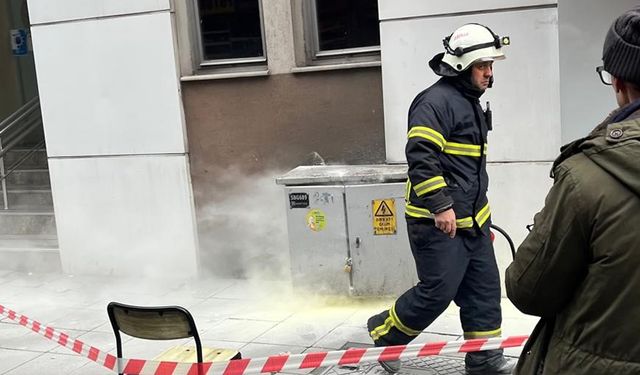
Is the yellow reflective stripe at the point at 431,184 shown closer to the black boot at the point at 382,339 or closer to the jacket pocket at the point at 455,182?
the jacket pocket at the point at 455,182

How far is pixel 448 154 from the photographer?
420 centimetres

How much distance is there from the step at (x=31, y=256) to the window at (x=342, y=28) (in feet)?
11.4

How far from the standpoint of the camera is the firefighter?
13.4 feet

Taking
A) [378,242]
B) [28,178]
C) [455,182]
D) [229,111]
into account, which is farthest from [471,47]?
[28,178]

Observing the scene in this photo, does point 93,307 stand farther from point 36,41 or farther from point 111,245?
point 36,41

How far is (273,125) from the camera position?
6805 millimetres

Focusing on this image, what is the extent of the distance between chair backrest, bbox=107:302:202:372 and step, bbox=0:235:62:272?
4.56 m

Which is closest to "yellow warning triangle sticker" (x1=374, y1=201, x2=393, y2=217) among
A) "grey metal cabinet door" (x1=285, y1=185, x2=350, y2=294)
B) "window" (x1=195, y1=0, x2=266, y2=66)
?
"grey metal cabinet door" (x1=285, y1=185, x2=350, y2=294)

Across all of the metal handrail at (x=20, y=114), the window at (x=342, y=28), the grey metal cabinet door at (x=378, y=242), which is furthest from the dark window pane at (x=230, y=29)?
the metal handrail at (x=20, y=114)

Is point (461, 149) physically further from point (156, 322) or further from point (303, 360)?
point (156, 322)

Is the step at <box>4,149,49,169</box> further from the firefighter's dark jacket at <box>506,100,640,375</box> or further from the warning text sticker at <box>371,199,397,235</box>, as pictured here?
the firefighter's dark jacket at <box>506,100,640,375</box>

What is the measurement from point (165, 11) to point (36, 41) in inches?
59.3

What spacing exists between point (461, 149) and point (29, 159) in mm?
6851

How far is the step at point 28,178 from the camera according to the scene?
9.05 m
